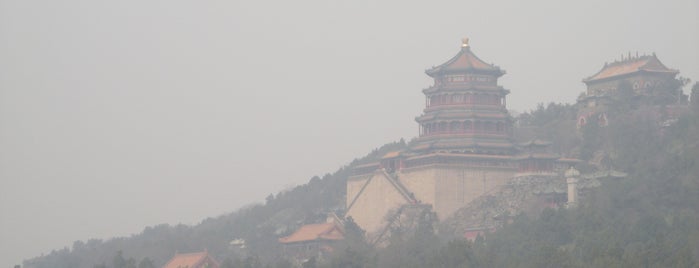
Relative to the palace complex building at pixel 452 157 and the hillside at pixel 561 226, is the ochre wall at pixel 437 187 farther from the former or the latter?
the hillside at pixel 561 226

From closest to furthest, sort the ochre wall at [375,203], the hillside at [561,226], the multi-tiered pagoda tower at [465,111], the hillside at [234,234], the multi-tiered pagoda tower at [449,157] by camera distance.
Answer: the hillside at [561,226]
the multi-tiered pagoda tower at [449,157]
the ochre wall at [375,203]
the multi-tiered pagoda tower at [465,111]
the hillside at [234,234]

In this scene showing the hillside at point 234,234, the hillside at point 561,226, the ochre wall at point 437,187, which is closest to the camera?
the hillside at point 561,226

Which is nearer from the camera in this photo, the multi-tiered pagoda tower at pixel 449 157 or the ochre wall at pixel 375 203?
the multi-tiered pagoda tower at pixel 449 157

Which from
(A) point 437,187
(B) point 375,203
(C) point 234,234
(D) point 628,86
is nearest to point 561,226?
(A) point 437,187

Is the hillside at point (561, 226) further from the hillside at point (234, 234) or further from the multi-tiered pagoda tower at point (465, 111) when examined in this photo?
the multi-tiered pagoda tower at point (465, 111)

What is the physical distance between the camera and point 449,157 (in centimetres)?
6925

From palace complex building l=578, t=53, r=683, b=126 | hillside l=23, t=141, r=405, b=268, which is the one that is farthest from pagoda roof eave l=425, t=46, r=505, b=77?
hillside l=23, t=141, r=405, b=268

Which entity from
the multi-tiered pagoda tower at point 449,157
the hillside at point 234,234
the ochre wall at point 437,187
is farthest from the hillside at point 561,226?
the multi-tiered pagoda tower at point 449,157

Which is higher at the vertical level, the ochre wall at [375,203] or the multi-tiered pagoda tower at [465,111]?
the multi-tiered pagoda tower at [465,111]

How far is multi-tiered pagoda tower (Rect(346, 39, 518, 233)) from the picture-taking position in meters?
68.9

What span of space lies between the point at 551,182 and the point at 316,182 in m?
23.2

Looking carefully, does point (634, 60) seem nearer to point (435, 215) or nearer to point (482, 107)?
point (482, 107)

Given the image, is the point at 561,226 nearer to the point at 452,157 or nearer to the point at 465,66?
the point at 452,157

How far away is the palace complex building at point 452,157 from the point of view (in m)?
68.9
